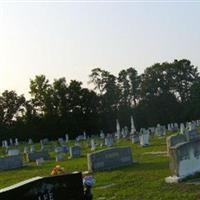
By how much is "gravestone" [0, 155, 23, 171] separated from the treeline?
48.7m

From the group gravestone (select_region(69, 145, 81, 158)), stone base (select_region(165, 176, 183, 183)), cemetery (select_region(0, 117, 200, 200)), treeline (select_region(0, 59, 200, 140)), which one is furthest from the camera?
treeline (select_region(0, 59, 200, 140))

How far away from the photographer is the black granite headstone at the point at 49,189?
9227 millimetres

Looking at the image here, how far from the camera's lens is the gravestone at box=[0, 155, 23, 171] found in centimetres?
2931

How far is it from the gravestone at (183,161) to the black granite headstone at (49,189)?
5926mm

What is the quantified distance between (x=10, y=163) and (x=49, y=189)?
20228mm

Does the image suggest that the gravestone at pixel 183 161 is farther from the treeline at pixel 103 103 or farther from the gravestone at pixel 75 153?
the treeline at pixel 103 103

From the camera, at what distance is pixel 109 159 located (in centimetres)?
2192

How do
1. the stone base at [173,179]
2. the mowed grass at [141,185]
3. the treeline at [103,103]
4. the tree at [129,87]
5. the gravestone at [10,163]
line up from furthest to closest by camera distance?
the tree at [129,87] → the treeline at [103,103] → the gravestone at [10,163] → the stone base at [173,179] → the mowed grass at [141,185]

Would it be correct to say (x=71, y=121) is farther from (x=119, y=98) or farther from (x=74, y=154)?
(x=74, y=154)

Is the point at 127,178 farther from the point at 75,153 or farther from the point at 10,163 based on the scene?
the point at 75,153

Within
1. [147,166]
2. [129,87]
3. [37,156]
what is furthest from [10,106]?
[147,166]

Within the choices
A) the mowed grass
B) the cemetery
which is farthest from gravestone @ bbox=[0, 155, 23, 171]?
the mowed grass

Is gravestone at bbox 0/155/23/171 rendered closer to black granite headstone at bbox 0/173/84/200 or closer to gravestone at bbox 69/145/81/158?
gravestone at bbox 69/145/81/158

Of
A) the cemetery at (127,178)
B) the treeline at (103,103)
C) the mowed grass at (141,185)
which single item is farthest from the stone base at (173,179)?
the treeline at (103,103)
